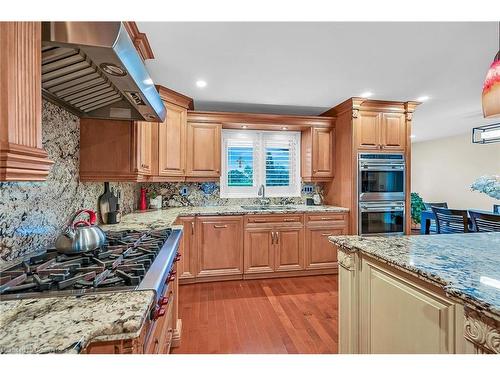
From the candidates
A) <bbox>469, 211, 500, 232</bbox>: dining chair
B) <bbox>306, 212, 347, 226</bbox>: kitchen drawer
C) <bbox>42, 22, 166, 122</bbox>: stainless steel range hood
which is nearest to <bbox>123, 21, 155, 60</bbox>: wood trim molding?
<bbox>42, 22, 166, 122</bbox>: stainless steel range hood

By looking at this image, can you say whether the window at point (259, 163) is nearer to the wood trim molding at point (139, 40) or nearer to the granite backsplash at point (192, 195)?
the granite backsplash at point (192, 195)

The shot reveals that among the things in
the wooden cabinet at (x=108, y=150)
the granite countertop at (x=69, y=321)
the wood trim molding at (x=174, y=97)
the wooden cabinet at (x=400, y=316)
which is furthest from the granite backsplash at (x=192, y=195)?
the granite countertop at (x=69, y=321)

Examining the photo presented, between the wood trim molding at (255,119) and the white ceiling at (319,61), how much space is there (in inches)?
6.6

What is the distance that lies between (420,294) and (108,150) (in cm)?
206

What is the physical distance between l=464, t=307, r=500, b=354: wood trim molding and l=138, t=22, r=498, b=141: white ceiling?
1741 mm

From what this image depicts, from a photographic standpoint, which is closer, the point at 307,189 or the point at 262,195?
the point at 262,195

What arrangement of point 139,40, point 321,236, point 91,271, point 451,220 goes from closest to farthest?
point 91,271
point 139,40
point 321,236
point 451,220

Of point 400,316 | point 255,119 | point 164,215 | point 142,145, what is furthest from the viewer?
point 255,119

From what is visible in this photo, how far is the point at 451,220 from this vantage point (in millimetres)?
3619

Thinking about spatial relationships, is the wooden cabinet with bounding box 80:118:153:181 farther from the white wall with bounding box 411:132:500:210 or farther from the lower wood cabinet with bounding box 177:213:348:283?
the white wall with bounding box 411:132:500:210

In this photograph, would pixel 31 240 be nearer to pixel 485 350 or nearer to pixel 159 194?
pixel 485 350

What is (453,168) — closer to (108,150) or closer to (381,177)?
(381,177)

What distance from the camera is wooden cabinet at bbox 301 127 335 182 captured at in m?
3.65

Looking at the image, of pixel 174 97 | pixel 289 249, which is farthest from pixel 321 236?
pixel 174 97
